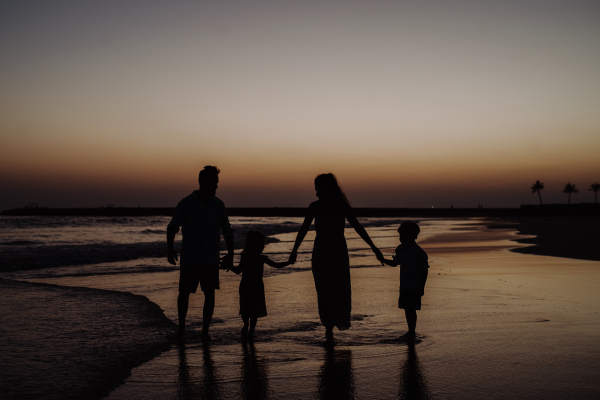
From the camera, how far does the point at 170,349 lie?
16.6 feet

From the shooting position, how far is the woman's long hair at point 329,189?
5.48 metres

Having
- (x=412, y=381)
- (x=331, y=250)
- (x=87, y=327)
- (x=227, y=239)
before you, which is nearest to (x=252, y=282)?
(x=227, y=239)

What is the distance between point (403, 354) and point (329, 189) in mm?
1923

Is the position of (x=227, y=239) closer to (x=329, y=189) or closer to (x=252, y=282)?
(x=252, y=282)

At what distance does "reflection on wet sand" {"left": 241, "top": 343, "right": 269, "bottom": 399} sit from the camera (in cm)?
369

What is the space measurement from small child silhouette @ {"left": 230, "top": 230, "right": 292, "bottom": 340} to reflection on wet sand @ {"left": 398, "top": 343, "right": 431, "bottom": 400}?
1824mm

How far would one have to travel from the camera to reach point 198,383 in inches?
154

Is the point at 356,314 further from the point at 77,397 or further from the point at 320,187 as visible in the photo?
the point at 77,397

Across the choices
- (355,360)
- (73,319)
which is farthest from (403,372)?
(73,319)

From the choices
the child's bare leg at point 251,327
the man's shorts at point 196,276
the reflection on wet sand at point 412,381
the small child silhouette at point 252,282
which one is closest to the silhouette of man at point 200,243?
the man's shorts at point 196,276

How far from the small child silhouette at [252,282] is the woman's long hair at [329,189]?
0.91m

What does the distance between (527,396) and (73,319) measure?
5.53 m

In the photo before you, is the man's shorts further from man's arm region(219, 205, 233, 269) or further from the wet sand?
the wet sand

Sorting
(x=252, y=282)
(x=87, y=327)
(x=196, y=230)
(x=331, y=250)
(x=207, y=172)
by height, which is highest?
(x=207, y=172)
